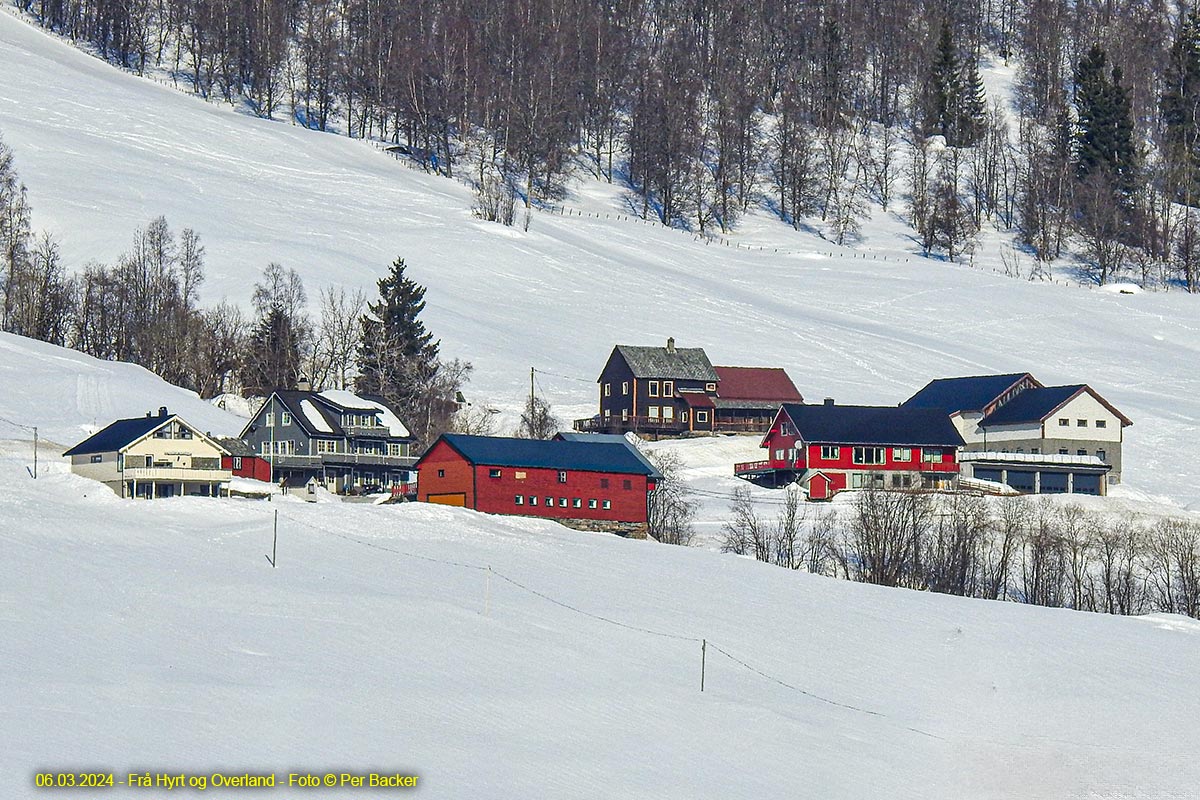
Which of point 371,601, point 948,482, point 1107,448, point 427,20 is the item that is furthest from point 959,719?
point 427,20

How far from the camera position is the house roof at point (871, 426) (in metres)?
81.8

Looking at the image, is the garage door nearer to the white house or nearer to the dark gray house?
the dark gray house

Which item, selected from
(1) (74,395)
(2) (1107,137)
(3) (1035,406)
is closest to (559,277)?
(3) (1035,406)

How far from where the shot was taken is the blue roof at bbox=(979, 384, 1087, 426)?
286 feet

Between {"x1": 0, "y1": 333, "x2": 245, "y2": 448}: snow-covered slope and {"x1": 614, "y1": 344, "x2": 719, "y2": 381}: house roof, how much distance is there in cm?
2300

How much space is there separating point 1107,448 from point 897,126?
106452mm

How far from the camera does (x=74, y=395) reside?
79.4 metres

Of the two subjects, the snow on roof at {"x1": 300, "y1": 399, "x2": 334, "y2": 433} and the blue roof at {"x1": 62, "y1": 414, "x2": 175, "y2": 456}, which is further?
the snow on roof at {"x1": 300, "y1": 399, "x2": 334, "y2": 433}

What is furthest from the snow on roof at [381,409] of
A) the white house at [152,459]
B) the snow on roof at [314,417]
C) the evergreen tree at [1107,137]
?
the evergreen tree at [1107,137]

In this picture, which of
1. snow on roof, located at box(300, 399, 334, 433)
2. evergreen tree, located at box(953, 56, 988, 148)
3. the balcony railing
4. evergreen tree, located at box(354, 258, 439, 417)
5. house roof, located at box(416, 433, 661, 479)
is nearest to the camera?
the balcony railing

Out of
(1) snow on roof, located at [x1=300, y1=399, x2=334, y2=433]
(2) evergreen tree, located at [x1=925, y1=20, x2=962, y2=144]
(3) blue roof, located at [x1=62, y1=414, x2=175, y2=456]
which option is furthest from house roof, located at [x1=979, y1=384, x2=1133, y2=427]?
(2) evergreen tree, located at [x1=925, y1=20, x2=962, y2=144]

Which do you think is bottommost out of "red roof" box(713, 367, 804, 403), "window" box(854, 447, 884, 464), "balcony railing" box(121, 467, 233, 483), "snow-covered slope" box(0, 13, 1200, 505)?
"balcony railing" box(121, 467, 233, 483)

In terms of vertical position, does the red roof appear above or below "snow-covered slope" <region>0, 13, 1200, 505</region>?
below

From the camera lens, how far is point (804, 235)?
156 meters
